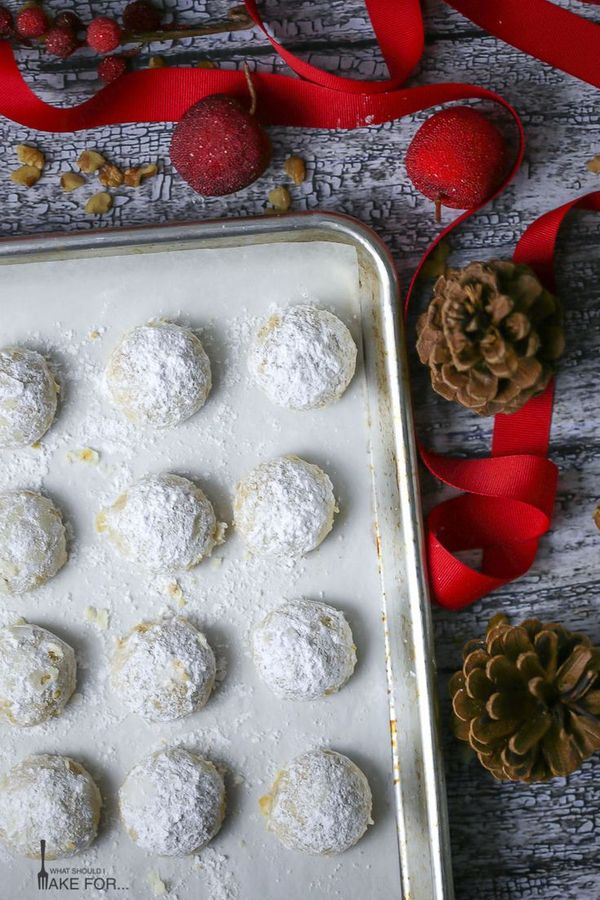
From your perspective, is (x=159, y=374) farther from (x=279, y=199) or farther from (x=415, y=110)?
(x=415, y=110)

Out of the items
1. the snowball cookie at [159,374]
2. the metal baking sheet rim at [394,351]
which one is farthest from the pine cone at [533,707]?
the snowball cookie at [159,374]

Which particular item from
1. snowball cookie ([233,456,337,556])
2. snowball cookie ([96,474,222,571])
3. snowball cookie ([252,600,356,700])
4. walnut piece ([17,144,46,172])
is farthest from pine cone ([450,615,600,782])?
walnut piece ([17,144,46,172])

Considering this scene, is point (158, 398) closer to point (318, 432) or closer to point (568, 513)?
point (318, 432)

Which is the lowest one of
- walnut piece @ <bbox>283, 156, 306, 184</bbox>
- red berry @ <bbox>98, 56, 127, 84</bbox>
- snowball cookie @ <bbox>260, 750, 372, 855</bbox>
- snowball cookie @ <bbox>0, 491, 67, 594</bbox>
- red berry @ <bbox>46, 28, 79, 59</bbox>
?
snowball cookie @ <bbox>260, 750, 372, 855</bbox>

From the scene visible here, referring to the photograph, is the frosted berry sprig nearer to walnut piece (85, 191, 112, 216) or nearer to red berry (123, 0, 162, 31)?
red berry (123, 0, 162, 31)

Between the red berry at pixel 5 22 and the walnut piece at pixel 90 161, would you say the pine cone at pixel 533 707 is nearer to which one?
the walnut piece at pixel 90 161

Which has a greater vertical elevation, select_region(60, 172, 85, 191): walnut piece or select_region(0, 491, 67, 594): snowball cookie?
select_region(60, 172, 85, 191): walnut piece
